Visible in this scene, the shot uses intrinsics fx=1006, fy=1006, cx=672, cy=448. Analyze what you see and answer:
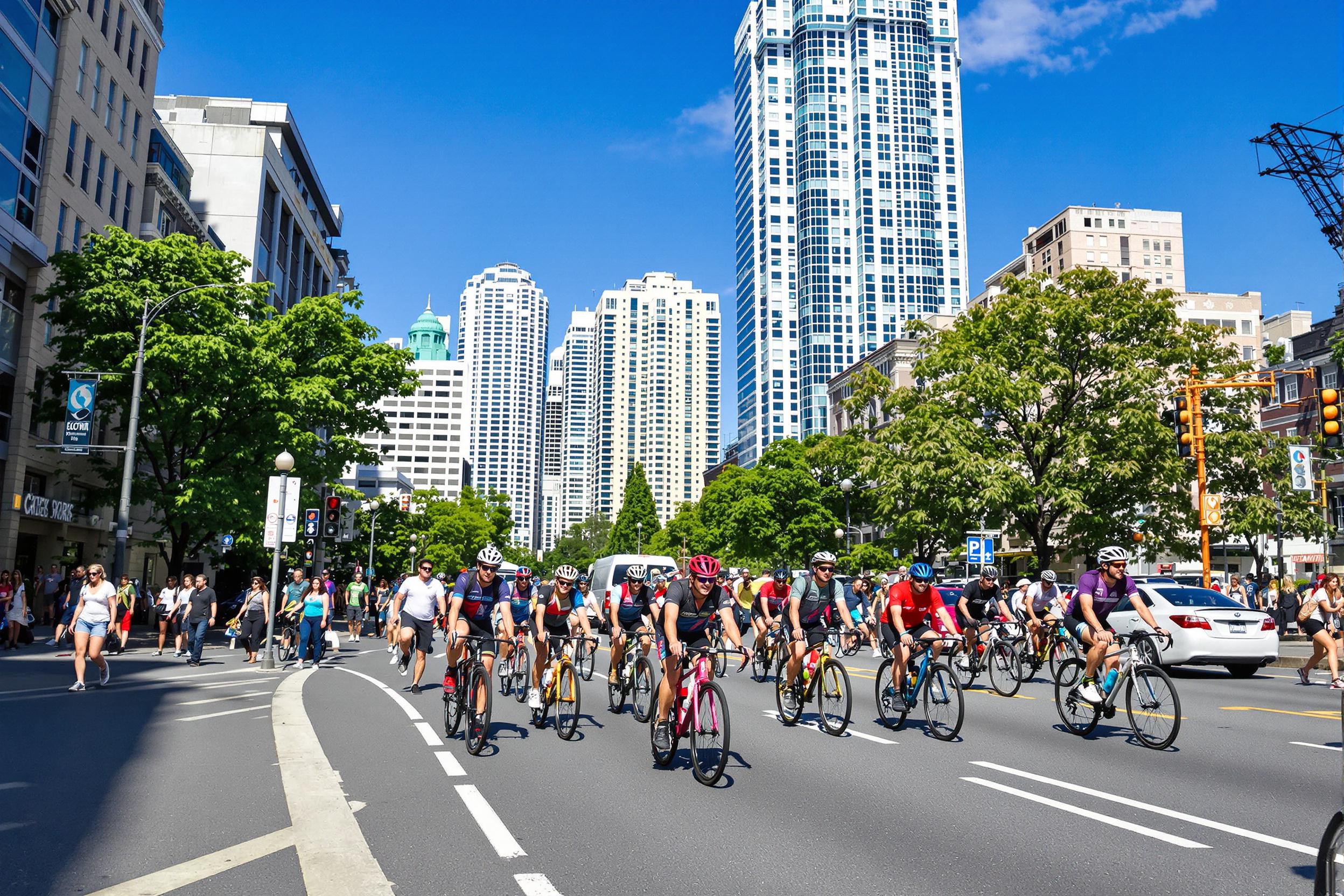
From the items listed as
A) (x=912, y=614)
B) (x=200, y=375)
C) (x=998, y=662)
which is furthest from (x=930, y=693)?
(x=200, y=375)

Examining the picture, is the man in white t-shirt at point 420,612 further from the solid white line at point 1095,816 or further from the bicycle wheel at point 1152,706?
the bicycle wheel at point 1152,706

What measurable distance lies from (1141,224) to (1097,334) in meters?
94.0

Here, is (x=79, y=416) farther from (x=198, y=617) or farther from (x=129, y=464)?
(x=198, y=617)

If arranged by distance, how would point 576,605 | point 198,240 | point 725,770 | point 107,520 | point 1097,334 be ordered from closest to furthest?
point 725,770
point 576,605
point 1097,334
point 107,520
point 198,240

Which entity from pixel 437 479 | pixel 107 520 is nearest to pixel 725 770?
pixel 107 520

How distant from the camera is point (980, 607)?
52.7ft

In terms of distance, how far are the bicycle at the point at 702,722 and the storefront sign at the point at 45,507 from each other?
3140 cm

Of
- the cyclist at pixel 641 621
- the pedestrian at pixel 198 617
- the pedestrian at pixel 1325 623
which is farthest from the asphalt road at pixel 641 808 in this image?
the pedestrian at pixel 198 617

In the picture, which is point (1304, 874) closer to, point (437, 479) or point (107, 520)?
point (107, 520)

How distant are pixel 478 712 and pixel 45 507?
101 feet

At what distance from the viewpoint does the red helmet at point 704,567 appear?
8719 mm

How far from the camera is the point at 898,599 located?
1091 centimetres

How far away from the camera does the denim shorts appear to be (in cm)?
1470

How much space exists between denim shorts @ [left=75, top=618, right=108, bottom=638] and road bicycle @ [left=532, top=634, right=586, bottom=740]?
7.52 metres
